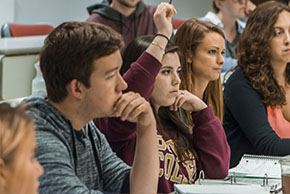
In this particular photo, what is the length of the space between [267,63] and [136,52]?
2.94 feet

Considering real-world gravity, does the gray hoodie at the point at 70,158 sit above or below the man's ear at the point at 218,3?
above

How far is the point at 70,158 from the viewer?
4.99ft

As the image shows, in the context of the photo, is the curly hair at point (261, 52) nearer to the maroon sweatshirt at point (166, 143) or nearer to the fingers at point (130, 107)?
the maroon sweatshirt at point (166, 143)

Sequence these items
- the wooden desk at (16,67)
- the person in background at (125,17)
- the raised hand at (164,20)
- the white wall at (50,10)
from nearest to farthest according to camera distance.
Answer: the raised hand at (164,20) < the wooden desk at (16,67) < the person in background at (125,17) < the white wall at (50,10)

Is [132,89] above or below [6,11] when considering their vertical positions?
above

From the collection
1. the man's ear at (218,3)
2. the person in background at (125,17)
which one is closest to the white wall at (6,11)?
the person in background at (125,17)

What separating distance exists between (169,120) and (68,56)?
0.77 meters

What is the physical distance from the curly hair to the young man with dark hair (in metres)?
1.20

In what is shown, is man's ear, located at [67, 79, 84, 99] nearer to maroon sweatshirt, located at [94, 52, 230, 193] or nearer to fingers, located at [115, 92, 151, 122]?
fingers, located at [115, 92, 151, 122]

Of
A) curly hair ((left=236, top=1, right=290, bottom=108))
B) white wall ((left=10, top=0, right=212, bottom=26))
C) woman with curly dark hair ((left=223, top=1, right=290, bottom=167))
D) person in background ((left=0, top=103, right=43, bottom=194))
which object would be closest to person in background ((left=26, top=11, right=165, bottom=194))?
person in background ((left=0, top=103, right=43, bottom=194))

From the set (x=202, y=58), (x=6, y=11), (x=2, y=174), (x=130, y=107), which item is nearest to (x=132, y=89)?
(x=130, y=107)

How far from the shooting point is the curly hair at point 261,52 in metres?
2.72

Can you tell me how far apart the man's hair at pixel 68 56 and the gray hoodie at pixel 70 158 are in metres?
0.06

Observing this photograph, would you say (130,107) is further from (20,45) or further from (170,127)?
(20,45)
